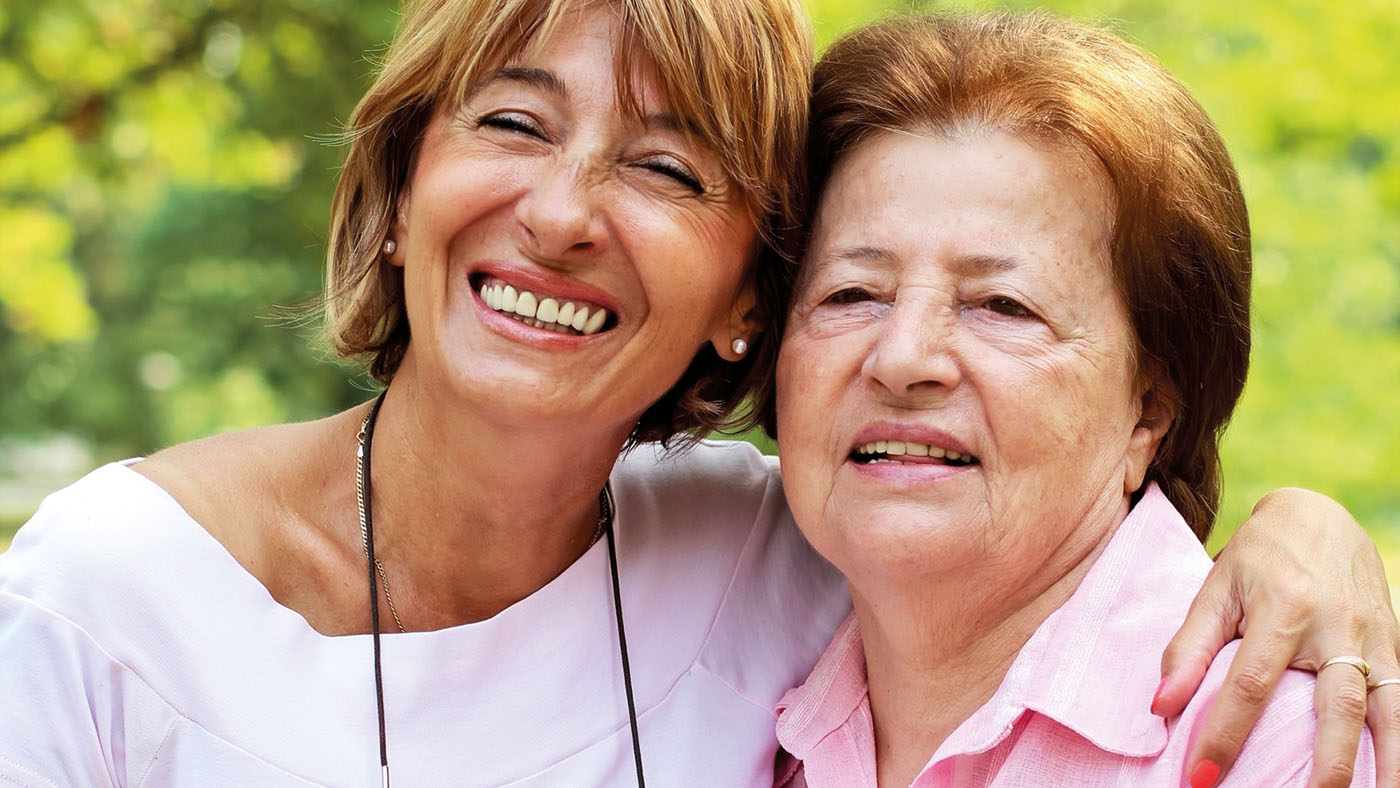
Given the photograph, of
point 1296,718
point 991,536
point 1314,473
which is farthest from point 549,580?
point 1314,473

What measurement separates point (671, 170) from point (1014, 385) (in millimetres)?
723

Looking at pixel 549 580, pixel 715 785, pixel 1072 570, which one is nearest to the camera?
pixel 1072 570

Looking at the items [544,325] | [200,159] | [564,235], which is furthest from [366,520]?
[200,159]

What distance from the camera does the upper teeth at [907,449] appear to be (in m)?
2.42

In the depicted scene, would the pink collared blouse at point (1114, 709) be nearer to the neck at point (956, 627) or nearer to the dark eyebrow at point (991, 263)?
the neck at point (956, 627)

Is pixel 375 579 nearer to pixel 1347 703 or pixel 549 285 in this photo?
pixel 549 285

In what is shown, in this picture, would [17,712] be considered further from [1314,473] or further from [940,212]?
[1314,473]

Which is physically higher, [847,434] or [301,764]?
[847,434]

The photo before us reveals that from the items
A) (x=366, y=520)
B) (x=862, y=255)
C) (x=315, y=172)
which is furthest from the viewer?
(x=315, y=172)

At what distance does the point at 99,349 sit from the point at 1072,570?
14.1 meters

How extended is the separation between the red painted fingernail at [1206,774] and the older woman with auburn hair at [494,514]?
134 millimetres

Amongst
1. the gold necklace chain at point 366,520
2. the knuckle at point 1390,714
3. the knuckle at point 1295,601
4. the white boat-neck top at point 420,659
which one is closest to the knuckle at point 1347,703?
the knuckle at point 1390,714

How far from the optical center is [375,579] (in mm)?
2736

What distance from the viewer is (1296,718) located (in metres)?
2.12
